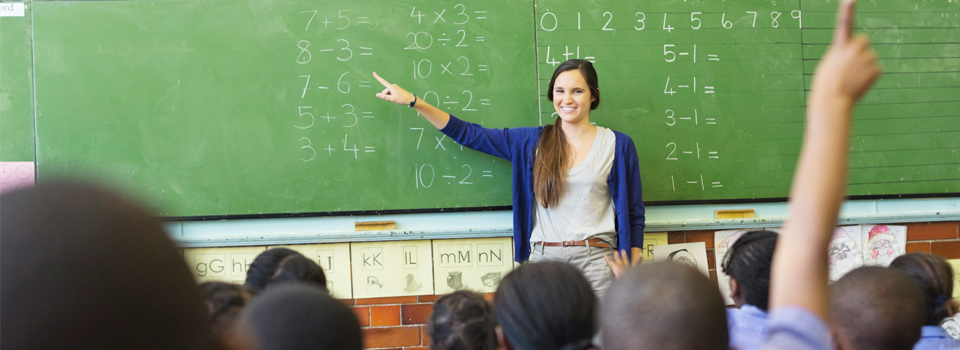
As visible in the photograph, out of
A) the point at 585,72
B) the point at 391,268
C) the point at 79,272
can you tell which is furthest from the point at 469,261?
the point at 79,272

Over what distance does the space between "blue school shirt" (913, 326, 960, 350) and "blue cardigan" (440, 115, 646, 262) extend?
1.23m

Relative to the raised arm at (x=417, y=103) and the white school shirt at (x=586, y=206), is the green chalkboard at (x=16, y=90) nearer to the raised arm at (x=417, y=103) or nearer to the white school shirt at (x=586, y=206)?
the raised arm at (x=417, y=103)

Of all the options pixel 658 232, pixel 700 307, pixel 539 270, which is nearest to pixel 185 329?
pixel 700 307

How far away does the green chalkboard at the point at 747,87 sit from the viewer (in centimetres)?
309

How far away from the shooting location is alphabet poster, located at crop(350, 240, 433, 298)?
3018mm

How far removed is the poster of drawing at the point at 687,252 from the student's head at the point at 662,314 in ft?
7.14

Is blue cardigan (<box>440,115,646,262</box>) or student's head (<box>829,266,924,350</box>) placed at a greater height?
blue cardigan (<box>440,115,646,262</box>)

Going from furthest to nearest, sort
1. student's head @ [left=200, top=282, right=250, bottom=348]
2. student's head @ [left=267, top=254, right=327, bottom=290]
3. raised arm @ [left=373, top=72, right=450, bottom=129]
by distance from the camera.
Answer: raised arm @ [left=373, top=72, right=450, bottom=129] < student's head @ [left=267, top=254, right=327, bottom=290] < student's head @ [left=200, top=282, right=250, bottom=348]

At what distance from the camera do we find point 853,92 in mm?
631

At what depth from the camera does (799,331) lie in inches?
25.8

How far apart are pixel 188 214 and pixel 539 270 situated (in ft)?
7.15

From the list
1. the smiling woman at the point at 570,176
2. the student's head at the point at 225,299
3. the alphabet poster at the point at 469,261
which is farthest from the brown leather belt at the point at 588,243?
the student's head at the point at 225,299

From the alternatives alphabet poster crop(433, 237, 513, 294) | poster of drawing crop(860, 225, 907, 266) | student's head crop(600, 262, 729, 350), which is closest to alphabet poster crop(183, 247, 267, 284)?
alphabet poster crop(433, 237, 513, 294)

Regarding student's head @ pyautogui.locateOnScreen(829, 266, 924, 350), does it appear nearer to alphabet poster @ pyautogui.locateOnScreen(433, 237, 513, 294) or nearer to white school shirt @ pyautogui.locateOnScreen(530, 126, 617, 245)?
white school shirt @ pyautogui.locateOnScreen(530, 126, 617, 245)
